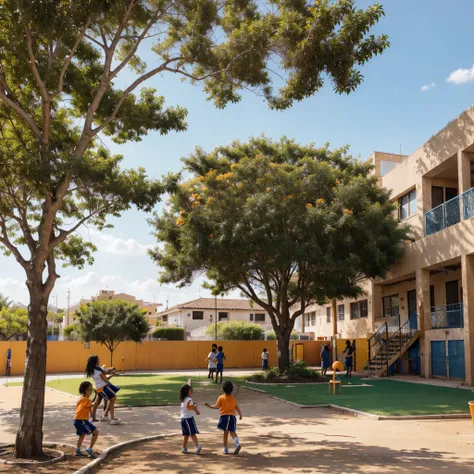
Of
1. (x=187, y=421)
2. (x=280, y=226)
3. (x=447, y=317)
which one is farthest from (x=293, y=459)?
(x=447, y=317)

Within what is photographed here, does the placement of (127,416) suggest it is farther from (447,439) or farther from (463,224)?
(463,224)

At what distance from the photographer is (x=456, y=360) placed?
76.9ft

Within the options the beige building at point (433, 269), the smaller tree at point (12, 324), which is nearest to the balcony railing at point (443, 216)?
the beige building at point (433, 269)

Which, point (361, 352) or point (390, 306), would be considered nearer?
point (390, 306)

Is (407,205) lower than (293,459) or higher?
higher

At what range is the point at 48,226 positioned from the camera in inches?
388

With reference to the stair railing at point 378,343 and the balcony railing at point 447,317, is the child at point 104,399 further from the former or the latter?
the stair railing at point 378,343

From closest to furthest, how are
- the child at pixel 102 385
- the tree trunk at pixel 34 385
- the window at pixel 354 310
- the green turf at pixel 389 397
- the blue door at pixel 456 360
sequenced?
the tree trunk at pixel 34 385, the child at pixel 102 385, the green turf at pixel 389 397, the blue door at pixel 456 360, the window at pixel 354 310

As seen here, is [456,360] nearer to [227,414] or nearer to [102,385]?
[102,385]

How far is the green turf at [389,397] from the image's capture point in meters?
14.6

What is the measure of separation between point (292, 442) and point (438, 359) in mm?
16753

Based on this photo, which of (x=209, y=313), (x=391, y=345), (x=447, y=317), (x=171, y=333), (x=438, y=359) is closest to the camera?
(x=438, y=359)

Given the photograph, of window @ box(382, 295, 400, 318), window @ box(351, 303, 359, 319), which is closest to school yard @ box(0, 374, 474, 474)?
window @ box(382, 295, 400, 318)

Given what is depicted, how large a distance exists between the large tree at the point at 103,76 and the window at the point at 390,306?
22461 mm
